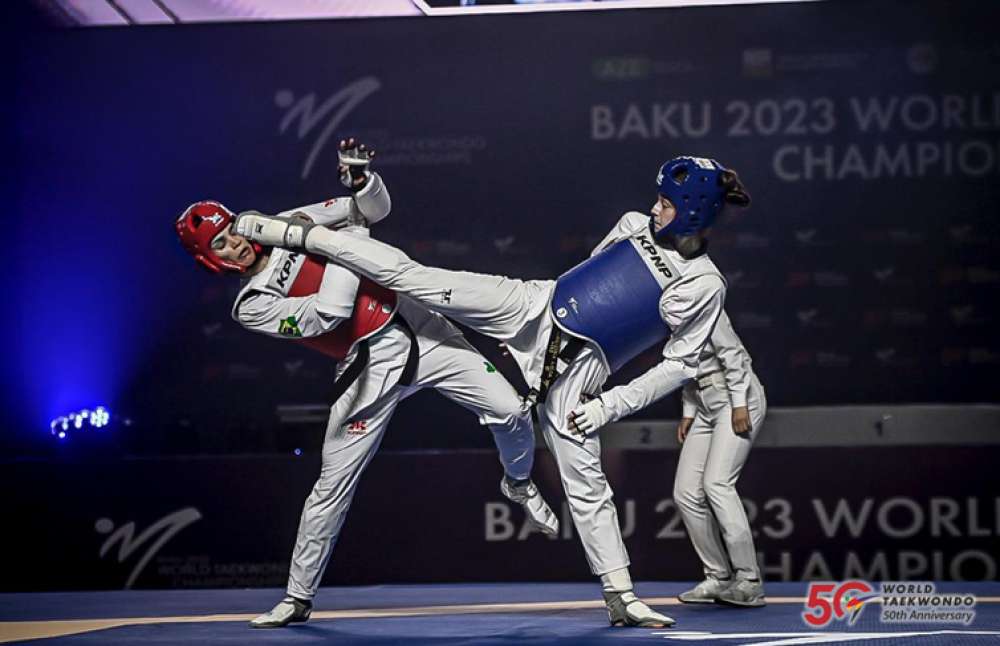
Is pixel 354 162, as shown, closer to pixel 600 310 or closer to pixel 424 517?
pixel 600 310

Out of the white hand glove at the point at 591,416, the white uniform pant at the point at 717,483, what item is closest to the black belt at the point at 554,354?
the white hand glove at the point at 591,416

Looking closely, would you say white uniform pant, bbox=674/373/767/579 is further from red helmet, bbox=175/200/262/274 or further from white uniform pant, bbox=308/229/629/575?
Result: red helmet, bbox=175/200/262/274

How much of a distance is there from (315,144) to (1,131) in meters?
2.19

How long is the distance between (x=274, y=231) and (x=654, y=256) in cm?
146

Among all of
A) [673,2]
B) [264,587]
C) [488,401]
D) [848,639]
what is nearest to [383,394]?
[488,401]

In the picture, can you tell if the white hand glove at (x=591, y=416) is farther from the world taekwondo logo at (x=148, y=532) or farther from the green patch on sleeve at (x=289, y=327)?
the world taekwondo logo at (x=148, y=532)

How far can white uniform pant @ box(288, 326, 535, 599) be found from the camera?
5.71 meters

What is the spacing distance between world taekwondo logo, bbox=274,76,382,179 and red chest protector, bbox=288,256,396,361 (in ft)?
12.3

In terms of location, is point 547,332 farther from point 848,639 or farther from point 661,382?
point 848,639

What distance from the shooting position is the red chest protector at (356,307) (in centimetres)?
557

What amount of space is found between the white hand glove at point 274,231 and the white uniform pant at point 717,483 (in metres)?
2.06

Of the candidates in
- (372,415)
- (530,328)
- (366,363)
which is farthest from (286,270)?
(530,328)

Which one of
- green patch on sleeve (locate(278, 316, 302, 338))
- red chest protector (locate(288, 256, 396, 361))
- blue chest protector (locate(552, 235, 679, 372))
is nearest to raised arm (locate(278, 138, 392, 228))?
red chest protector (locate(288, 256, 396, 361))

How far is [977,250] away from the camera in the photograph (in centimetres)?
895
